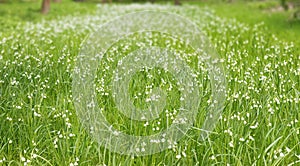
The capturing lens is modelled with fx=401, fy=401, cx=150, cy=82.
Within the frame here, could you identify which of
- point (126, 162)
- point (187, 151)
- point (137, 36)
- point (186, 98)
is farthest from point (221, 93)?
point (137, 36)

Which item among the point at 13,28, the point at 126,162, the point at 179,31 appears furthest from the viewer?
the point at 13,28

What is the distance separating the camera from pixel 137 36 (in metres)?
10.3

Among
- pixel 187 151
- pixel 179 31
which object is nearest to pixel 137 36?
pixel 179 31

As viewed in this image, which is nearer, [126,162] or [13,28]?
[126,162]

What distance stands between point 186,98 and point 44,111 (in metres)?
1.79

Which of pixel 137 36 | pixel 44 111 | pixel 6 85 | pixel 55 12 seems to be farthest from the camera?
pixel 55 12

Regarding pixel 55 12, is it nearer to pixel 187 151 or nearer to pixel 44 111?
pixel 44 111

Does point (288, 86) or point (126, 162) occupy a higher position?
point (288, 86)

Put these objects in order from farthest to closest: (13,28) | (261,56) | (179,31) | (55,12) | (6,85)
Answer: (55,12), (13,28), (179,31), (261,56), (6,85)

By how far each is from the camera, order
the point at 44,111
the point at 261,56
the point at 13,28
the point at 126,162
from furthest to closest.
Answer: the point at 13,28, the point at 261,56, the point at 44,111, the point at 126,162

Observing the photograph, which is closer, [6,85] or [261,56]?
[6,85]

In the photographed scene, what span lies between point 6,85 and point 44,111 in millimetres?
1270

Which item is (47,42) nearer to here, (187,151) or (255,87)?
(255,87)

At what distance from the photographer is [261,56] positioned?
7535 millimetres
